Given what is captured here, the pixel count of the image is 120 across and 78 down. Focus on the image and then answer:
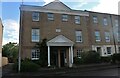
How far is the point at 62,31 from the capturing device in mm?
27438

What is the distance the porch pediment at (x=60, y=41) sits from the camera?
81.9 feet

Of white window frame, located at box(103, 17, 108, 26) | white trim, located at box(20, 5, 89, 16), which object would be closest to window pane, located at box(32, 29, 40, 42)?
white trim, located at box(20, 5, 89, 16)

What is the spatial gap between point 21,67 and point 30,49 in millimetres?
5637

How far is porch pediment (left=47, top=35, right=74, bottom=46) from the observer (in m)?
25.0

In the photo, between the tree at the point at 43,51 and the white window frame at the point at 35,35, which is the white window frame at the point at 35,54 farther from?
the white window frame at the point at 35,35

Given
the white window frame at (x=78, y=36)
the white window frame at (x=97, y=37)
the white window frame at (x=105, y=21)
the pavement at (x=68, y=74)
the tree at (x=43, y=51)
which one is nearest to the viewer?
the pavement at (x=68, y=74)

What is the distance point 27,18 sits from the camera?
2555 centimetres

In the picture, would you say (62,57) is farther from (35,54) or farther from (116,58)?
(116,58)

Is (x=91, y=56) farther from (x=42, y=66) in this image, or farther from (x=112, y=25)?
(x=112, y=25)

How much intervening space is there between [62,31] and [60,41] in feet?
7.76

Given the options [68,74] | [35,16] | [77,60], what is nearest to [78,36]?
[77,60]

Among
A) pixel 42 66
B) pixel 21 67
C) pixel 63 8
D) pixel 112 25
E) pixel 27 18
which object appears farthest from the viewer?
pixel 112 25

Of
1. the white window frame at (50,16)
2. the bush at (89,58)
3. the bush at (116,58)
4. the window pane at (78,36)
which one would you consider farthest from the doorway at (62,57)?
the bush at (116,58)

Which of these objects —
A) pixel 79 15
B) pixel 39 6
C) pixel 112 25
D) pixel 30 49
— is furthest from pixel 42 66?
pixel 112 25
